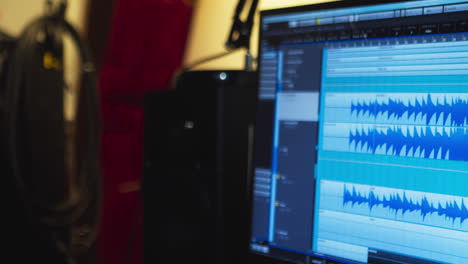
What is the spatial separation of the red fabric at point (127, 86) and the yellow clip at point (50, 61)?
0.16 m

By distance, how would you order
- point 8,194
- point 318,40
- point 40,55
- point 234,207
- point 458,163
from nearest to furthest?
point 458,163, point 318,40, point 234,207, point 8,194, point 40,55

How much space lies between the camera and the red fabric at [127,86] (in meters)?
1.36

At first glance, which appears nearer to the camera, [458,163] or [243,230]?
[458,163]

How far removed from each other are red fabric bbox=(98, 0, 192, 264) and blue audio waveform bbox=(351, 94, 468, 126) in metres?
0.96

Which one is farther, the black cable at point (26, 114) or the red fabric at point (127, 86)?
the red fabric at point (127, 86)

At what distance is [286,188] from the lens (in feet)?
2.12

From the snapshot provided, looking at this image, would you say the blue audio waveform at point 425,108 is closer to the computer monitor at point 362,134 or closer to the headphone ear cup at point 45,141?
the computer monitor at point 362,134

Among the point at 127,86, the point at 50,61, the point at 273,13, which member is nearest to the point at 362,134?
the point at 273,13

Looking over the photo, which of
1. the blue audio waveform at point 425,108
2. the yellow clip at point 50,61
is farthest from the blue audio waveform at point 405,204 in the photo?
the yellow clip at point 50,61

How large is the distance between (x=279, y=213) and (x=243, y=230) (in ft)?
0.42

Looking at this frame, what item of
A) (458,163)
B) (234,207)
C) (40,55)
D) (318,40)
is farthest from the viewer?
(40,55)

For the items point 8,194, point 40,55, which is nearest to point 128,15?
point 40,55

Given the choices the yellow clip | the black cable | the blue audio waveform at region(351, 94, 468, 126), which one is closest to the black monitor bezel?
the blue audio waveform at region(351, 94, 468, 126)

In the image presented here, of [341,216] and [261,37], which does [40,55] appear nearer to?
[261,37]
